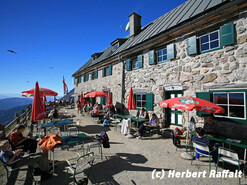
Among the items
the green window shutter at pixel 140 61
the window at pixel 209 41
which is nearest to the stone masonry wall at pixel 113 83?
the green window shutter at pixel 140 61

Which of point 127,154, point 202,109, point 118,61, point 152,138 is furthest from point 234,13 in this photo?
point 118,61

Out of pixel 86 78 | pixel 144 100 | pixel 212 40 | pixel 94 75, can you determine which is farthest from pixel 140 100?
pixel 86 78

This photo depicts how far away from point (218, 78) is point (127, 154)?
481 cm

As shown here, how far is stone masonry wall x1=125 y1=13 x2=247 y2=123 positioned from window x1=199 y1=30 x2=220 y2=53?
0.31m

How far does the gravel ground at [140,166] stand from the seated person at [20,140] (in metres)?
0.85

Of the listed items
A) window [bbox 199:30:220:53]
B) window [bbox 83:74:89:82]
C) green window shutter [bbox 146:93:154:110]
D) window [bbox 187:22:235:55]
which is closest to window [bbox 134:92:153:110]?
green window shutter [bbox 146:93:154:110]

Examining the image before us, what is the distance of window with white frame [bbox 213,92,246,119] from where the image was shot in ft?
15.6

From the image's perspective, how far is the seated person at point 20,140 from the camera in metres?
4.08

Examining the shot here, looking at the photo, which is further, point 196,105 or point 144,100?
point 144,100

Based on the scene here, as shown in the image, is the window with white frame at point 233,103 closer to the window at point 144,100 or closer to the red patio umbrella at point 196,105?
the red patio umbrella at point 196,105

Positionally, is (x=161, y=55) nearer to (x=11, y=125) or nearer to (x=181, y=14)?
(x=181, y=14)

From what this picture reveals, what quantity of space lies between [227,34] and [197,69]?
166 cm

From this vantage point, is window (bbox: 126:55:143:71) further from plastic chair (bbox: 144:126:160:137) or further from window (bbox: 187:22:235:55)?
plastic chair (bbox: 144:126:160:137)

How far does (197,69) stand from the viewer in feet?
19.7
